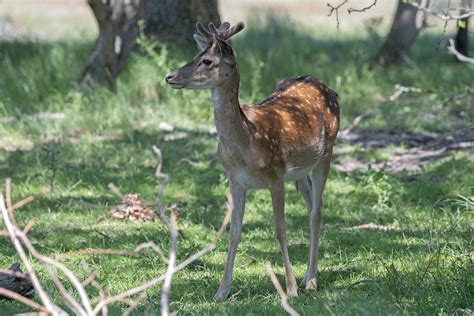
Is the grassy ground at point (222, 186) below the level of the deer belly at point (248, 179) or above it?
below

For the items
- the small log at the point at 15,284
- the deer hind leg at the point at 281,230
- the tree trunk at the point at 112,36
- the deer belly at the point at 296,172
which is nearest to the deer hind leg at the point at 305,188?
the deer belly at the point at 296,172

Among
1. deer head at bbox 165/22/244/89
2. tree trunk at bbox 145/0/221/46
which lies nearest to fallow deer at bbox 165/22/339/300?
deer head at bbox 165/22/244/89

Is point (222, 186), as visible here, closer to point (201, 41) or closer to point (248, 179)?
point (248, 179)

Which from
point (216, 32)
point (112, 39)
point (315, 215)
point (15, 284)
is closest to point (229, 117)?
point (216, 32)

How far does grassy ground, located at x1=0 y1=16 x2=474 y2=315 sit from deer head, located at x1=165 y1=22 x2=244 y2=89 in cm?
137

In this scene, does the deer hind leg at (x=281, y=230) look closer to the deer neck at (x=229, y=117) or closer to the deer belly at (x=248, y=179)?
the deer belly at (x=248, y=179)

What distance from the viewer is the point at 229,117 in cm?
636

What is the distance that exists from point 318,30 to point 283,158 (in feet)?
40.9

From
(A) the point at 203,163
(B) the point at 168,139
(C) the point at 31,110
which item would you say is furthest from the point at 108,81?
(A) the point at 203,163

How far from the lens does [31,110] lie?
12008 mm

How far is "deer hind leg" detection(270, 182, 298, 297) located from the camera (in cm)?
649

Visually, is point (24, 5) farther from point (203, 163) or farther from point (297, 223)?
point (297, 223)

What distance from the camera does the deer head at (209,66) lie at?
6227mm

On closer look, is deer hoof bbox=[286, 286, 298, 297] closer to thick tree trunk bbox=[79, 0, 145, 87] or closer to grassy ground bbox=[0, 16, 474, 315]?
grassy ground bbox=[0, 16, 474, 315]
